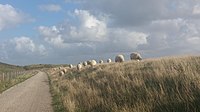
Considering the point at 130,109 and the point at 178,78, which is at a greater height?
the point at 178,78

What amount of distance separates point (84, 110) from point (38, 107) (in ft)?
17.9

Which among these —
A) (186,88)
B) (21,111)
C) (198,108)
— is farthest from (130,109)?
(21,111)

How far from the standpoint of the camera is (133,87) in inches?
582

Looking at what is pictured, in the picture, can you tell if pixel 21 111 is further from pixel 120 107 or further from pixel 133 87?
pixel 120 107

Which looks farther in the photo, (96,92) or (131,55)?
(131,55)

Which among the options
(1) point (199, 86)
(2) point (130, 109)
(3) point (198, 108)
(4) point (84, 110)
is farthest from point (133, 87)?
(3) point (198, 108)

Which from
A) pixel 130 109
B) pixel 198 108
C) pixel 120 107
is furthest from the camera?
pixel 120 107

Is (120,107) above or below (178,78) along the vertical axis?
below

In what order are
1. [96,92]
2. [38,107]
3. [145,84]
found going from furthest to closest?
[38,107], [96,92], [145,84]

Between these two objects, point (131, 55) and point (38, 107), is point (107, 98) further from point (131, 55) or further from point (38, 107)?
point (131, 55)

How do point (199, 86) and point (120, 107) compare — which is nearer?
point (199, 86)

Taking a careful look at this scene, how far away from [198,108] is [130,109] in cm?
253

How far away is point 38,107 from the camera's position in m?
19.6

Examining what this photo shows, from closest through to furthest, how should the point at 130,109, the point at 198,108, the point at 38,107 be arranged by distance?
the point at 198,108 → the point at 130,109 → the point at 38,107
